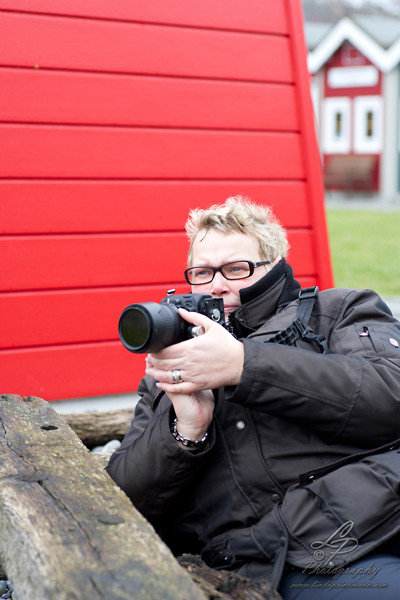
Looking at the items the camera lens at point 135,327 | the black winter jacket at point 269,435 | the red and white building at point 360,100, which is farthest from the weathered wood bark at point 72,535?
the red and white building at point 360,100

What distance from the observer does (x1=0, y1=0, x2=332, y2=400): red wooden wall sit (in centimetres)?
354

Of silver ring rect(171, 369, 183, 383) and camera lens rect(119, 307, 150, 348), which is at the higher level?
camera lens rect(119, 307, 150, 348)

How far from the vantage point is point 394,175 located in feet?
85.8

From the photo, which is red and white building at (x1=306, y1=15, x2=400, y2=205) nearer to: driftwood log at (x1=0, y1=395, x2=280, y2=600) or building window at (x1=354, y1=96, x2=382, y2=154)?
building window at (x1=354, y1=96, x2=382, y2=154)

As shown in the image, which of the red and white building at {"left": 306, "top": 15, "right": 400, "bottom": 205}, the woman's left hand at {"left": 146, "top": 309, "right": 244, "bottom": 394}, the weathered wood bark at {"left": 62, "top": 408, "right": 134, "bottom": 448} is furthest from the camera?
the red and white building at {"left": 306, "top": 15, "right": 400, "bottom": 205}

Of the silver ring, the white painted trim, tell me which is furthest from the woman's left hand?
the white painted trim

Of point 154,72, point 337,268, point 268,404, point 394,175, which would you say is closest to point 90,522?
point 268,404

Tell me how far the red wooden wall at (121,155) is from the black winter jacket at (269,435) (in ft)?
5.10

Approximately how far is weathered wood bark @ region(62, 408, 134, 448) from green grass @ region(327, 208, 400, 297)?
248 inches

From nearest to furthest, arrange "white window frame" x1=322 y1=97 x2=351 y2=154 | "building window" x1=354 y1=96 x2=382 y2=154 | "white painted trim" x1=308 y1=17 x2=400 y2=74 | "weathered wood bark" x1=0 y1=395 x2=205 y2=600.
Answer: "weathered wood bark" x1=0 y1=395 x2=205 y2=600, "white painted trim" x1=308 y1=17 x2=400 y2=74, "building window" x1=354 y1=96 x2=382 y2=154, "white window frame" x1=322 y1=97 x2=351 y2=154

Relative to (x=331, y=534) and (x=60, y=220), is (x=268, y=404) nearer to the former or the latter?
(x=331, y=534)

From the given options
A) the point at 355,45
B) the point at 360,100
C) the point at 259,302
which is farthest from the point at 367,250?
the point at 355,45

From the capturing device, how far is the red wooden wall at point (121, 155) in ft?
11.6

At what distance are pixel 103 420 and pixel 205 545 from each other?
1.55 m
